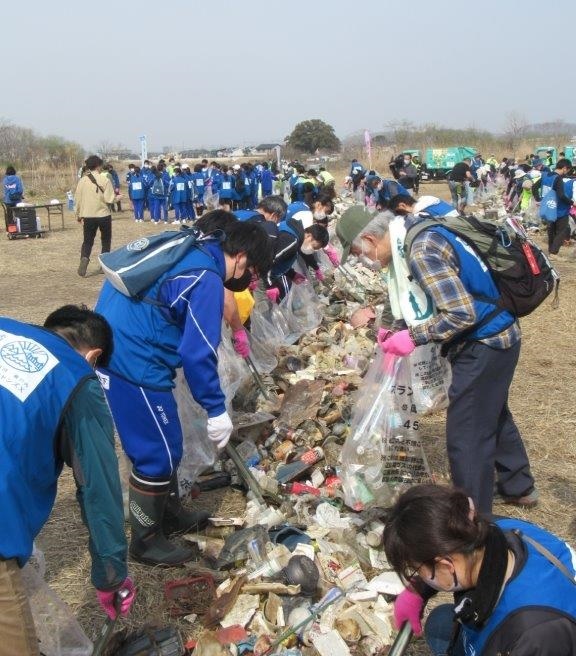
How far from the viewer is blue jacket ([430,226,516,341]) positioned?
2576 mm

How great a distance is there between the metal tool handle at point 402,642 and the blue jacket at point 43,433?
0.93 metres

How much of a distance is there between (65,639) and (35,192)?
24.8 meters

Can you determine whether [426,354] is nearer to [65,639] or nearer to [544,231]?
[65,639]

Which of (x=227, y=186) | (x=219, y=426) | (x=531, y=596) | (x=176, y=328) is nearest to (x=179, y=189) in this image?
(x=227, y=186)

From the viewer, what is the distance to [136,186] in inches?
681

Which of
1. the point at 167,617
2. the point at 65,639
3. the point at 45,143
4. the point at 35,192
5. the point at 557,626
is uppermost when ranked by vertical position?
the point at 45,143

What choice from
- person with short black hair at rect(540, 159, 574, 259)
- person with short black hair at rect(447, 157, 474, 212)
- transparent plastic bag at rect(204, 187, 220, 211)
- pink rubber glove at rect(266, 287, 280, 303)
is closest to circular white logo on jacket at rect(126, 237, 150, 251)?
pink rubber glove at rect(266, 287, 280, 303)

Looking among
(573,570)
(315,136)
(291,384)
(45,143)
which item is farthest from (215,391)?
(315,136)

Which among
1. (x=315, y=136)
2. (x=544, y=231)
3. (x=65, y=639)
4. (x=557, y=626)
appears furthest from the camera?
(x=315, y=136)

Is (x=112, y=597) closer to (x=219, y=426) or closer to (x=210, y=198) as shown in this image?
(x=219, y=426)

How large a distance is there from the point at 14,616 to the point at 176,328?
1321 mm

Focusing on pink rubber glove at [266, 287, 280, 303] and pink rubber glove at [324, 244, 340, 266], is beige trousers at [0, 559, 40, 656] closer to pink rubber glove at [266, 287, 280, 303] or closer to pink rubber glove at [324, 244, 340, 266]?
pink rubber glove at [266, 287, 280, 303]

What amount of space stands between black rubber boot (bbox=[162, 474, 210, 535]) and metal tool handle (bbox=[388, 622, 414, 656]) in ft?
5.37

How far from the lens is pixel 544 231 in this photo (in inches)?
543
